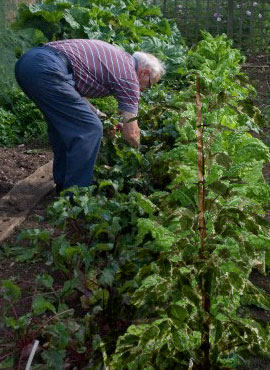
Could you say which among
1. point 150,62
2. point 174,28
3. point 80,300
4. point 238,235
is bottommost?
point 174,28

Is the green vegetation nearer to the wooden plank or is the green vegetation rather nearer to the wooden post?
the wooden plank

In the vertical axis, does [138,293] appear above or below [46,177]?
above

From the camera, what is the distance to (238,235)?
260cm

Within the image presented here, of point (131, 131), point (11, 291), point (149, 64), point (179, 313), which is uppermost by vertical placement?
point (179, 313)

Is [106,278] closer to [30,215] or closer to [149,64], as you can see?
[30,215]

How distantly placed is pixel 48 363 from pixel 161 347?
649 mm

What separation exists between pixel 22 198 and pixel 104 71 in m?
1.13

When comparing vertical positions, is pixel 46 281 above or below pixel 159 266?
below

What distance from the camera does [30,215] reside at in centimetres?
473

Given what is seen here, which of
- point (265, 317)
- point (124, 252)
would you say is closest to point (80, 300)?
point (124, 252)

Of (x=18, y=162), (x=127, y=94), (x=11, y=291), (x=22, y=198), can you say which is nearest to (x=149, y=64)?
(x=127, y=94)

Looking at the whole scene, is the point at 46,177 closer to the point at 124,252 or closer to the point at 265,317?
the point at 124,252

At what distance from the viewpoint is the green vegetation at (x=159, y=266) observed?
8.19 feet

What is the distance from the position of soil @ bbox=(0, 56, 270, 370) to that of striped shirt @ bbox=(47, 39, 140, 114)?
0.96 m
